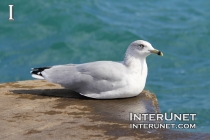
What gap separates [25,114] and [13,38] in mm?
5180

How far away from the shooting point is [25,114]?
4.32m

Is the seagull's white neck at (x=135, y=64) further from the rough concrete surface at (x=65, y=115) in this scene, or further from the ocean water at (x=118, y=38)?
the ocean water at (x=118, y=38)

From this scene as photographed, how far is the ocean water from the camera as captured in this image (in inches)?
318

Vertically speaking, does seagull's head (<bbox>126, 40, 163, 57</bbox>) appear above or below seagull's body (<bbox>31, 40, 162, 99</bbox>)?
above

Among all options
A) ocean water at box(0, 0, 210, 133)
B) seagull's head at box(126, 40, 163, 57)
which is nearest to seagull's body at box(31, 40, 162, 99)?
seagull's head at box(126, 40, 163, 57)

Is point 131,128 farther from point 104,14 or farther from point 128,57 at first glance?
point 104,14

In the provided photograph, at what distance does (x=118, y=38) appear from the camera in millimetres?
9422

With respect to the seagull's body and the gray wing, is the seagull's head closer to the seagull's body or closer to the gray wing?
the seagull's body

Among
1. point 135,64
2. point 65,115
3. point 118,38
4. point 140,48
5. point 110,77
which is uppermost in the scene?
point 118,38

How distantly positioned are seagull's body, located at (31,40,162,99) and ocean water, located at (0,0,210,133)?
2.58 meters

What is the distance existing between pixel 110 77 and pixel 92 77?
0.49ft

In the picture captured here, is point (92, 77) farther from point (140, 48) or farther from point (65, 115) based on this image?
point (65, 115)

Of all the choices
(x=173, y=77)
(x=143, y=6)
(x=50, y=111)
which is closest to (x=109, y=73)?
(x=50, y=111)

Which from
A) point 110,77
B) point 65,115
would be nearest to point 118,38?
point 110,77
